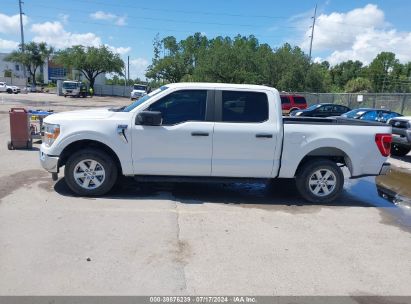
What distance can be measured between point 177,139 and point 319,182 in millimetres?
2572

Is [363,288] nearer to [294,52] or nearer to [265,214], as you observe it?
[265,214]

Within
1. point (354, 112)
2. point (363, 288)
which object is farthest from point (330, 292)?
point (354, 112)

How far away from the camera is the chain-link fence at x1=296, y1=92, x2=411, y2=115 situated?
2619 cm

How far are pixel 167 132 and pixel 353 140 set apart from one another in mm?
3120

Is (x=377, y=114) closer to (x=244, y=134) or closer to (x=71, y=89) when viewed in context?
(x=244, y=134)

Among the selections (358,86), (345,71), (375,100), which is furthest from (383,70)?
(375,100)

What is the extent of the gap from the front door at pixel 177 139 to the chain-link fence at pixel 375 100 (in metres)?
23.3

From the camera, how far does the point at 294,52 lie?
154 ft

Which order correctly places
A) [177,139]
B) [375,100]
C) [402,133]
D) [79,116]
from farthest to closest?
[375,100], [402,133], [79,116], [177,139]

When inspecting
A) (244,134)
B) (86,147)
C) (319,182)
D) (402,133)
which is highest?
(244,134)

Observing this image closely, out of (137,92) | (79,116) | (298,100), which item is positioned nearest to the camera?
(79,116)

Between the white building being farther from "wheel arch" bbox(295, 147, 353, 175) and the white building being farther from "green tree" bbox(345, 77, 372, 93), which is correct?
"wheel arch" bbox(295, 147, 353, 175)

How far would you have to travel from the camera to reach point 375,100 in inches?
1164

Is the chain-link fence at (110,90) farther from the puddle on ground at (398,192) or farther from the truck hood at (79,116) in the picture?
the truck hood at (79,116)
